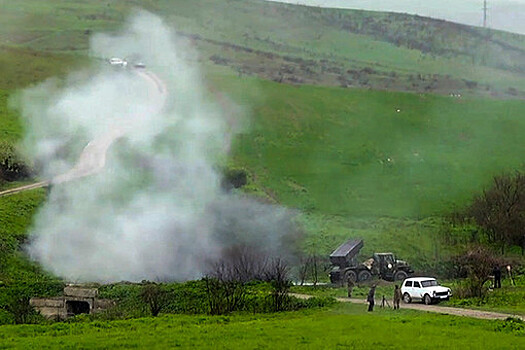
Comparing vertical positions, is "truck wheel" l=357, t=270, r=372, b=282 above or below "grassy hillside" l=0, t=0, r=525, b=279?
below

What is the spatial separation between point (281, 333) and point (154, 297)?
9.25 meters

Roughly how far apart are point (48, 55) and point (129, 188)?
53203 mm

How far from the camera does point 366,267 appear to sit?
45.3 m

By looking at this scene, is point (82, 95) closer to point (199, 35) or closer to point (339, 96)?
point (339, 96)

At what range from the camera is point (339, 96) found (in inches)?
3780

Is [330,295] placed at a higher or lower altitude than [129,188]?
lower

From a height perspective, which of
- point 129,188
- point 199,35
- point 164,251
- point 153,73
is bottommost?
point 164,251

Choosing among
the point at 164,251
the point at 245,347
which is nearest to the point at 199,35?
the point at 164,251

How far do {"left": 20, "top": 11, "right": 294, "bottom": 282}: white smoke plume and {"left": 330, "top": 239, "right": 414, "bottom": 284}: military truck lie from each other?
4485 millimetres

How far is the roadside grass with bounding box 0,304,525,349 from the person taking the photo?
2570cm

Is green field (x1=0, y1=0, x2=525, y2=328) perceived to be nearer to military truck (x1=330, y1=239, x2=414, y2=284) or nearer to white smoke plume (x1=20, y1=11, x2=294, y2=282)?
white smoke plume (x1=20, y1=11, x2=294, y2=282)

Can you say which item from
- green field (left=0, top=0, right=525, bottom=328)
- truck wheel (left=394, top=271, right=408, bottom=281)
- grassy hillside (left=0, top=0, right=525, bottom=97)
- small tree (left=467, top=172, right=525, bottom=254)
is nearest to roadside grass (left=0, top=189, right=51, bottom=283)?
green field (left=0, top=0, right=525, bottom=328)

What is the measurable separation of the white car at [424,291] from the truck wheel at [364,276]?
5.09m

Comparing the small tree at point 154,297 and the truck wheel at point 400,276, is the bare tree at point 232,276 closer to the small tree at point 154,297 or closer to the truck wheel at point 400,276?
the small tree at point 154,297
